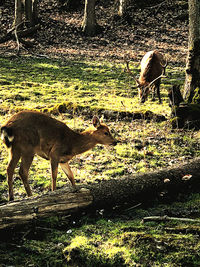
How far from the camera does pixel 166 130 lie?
911 centimetres

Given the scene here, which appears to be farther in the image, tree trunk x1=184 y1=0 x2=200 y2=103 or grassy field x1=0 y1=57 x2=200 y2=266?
tree trunk x1=184 y1=0 x2=200 y2=103

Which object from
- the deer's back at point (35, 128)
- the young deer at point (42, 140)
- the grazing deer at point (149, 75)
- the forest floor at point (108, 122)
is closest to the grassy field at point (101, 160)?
the forest floor at point (108, 122)

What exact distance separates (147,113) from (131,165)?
2866 mm

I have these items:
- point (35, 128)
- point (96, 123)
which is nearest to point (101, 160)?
point (96, 123)

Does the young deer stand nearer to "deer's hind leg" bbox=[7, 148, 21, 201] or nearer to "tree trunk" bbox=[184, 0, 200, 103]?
"deer's hind leg" bbox=[7, 148, 21, 201]

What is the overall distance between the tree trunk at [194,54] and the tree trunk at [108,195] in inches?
142

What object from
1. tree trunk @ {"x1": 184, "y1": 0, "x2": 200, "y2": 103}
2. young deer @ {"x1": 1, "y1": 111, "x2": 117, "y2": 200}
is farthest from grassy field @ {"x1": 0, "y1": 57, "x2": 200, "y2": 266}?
tree trunk @ {"x1": 184, "y1": 0, "x2": 200, "y2": 103}

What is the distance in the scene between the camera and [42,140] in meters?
6.19

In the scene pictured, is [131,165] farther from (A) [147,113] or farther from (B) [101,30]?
(B) [101,30]

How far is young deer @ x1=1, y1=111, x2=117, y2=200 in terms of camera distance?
19.0 feet

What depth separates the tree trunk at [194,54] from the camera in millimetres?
9516

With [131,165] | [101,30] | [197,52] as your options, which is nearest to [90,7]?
[101,30]

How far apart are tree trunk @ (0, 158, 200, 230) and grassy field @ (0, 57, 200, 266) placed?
18cm

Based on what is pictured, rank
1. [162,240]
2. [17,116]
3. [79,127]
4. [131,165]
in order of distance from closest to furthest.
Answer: [162,240] < [17,116] < [131,165] < [79,127]
